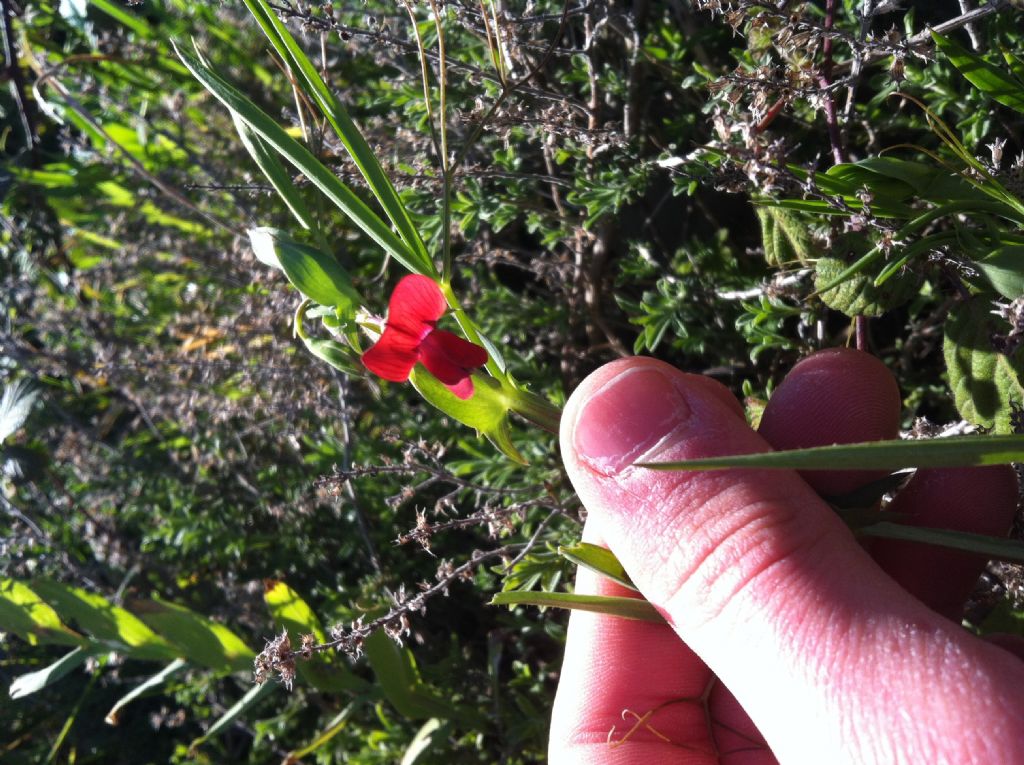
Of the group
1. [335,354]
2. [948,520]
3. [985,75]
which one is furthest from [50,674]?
[985,75]

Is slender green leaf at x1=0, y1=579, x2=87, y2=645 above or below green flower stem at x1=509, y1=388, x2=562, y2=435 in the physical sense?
below

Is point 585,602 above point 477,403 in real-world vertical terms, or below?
below

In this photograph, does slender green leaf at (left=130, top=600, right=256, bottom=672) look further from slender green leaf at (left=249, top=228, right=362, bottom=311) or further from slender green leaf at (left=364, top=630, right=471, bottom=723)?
slender green leaf at (left=249, top=228, right=362, bottom=311)

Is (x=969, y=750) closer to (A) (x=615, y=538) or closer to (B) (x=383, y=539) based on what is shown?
(A) (x=615, y=538)

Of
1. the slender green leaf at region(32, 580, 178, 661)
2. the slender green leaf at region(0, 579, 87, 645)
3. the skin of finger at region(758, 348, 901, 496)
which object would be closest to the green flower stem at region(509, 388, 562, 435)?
the skin of finger at region(758, 348, 901, 496)

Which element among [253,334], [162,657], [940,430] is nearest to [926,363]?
[940,430]

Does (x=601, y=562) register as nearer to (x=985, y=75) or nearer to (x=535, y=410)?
(x=535, y=410)

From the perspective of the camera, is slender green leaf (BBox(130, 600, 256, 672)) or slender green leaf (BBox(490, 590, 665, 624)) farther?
slender green leaf (BBox(130, 600, 256, 672))

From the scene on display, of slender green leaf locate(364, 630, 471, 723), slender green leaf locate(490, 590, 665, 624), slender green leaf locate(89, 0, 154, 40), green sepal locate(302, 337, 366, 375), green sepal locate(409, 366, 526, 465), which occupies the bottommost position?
slender green leaf locate(364, 630, 471, 723)
